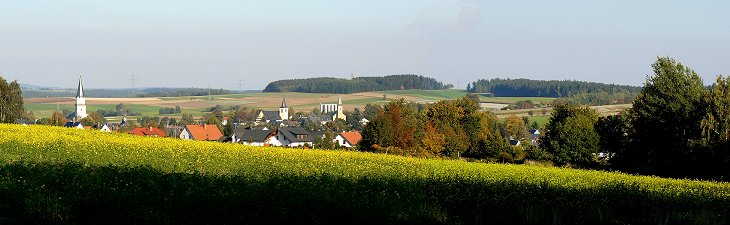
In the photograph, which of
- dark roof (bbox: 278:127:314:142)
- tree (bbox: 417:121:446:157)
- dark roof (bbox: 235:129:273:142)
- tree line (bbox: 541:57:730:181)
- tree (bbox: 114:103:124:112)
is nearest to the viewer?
tree line (bbox: 541:57:730:181)

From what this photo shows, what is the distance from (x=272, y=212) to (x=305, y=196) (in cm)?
130

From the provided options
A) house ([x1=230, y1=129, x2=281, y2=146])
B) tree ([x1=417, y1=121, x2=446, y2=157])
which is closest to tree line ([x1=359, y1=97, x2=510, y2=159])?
tree ([x1=417, y1=121, x2=446, y2=157])

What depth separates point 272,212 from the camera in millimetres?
13250

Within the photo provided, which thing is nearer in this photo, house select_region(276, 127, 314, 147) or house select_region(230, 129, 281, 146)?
house select_region(230, 129, 281, 146)

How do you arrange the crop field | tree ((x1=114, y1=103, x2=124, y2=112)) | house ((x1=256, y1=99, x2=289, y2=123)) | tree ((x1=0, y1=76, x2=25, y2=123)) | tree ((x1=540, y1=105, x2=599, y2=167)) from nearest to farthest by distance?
the crop field
tree ((x1=540, y1=105, x2=599, y2=167))
tree ((x1=0, y1=76, x2=25, y2=123))
house ((x1=256, y1=99, x2=289, y2=123))
tree ((x1=114, y1=103, x2=124, y2=112))

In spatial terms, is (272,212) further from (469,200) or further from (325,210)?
(469,200)

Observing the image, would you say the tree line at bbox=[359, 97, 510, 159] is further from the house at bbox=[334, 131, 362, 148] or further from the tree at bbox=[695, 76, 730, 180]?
the house at bbox=[334, 131, 362, 148]

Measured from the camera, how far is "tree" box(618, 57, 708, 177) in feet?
145

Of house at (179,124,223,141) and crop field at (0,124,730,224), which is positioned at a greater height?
crop field at (0,124,730,224)

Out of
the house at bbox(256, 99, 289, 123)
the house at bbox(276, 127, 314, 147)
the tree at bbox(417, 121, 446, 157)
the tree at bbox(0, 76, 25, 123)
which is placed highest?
the tree at bbox(0, 76, 25, 123)

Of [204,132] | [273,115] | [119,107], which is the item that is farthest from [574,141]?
[119,107]

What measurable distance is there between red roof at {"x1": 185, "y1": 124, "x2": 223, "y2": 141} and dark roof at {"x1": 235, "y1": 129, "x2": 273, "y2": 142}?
163 inches

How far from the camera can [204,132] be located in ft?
340

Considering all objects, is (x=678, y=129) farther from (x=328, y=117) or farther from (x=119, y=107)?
(x=119, y=107)
